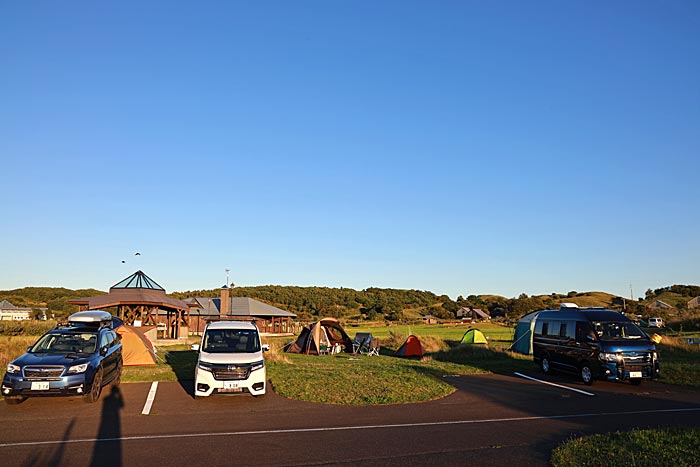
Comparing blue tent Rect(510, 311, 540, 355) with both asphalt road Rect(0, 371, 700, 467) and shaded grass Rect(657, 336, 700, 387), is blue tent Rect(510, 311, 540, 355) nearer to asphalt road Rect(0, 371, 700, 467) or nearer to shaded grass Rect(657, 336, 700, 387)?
shaded grass Rect(657, 336, 700, 387)

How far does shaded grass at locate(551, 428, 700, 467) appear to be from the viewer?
6531mm

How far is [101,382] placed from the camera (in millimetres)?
11781

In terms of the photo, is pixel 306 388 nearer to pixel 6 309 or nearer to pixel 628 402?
pixel 628 402

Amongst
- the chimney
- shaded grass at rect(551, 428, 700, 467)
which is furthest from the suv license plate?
the chimney

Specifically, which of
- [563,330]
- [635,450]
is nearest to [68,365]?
[635,450]

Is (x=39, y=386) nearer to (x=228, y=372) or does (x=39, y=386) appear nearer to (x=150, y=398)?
(x=150, y=398)

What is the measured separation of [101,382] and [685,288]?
5143 inches

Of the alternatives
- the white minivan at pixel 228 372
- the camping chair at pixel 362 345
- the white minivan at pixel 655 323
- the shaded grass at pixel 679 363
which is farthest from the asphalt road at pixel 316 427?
the white minivan at pixel 655 323

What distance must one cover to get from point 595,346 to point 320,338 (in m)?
14.8

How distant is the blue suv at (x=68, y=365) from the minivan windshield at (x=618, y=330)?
42.8 feet

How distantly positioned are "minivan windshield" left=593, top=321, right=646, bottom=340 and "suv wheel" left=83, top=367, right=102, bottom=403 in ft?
42.6

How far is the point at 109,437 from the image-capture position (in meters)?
8.29

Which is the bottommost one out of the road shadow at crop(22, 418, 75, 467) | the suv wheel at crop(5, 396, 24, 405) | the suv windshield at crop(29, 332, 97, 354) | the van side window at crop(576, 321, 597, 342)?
the suv wheel at crop(5, 396, 24, 405)

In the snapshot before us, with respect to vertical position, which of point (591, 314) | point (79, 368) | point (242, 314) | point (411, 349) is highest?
point (591, 314)
